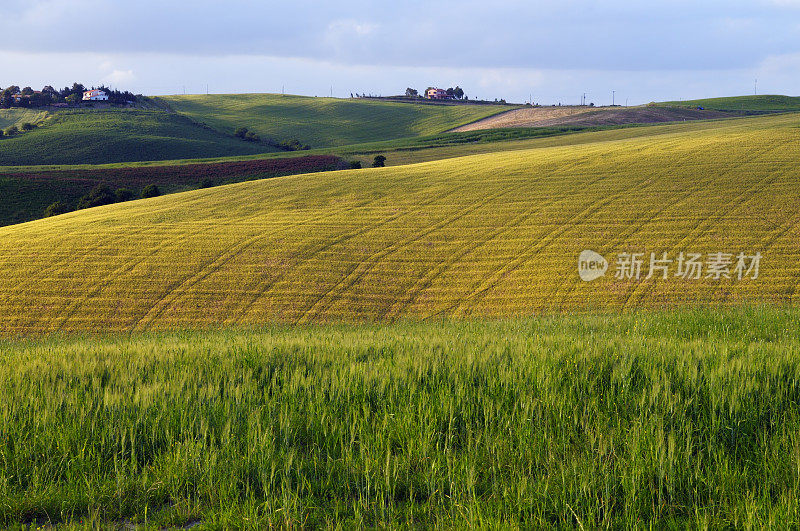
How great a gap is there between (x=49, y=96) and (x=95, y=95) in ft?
31.3

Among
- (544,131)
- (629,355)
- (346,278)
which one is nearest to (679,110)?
(544,131)

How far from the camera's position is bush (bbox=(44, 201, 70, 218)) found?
50.8 meters

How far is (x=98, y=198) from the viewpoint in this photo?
174 feet

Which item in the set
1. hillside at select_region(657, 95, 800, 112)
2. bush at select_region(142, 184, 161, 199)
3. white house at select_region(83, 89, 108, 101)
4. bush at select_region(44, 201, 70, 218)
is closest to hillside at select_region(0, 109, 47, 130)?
white house at select_region(83, 89, 108, 101)

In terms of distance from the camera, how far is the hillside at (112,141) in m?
92.9

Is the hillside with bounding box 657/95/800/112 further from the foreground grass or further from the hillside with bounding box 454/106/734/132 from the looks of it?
the foreground grass

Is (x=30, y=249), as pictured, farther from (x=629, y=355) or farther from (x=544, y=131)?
(x=544, y=131)

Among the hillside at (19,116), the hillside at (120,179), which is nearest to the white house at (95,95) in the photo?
the hillside at (19,116)

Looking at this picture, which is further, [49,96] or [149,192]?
[49,96]

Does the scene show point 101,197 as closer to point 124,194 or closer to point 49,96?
point 124,194

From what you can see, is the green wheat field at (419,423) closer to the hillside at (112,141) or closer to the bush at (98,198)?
the bush at (98,198)

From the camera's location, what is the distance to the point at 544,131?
9250 cm

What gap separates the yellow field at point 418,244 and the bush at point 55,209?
30.6 ft

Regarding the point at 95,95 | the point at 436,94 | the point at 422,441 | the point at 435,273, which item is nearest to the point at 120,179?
the point at 435,273
